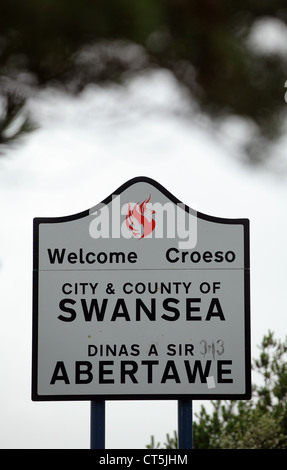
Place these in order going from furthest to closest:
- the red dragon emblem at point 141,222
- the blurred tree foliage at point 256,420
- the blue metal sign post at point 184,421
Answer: the blurred tree foliage at point 256,420 → the red dragon emblem at point 141,222 → the blue metal sign post at point 184,421

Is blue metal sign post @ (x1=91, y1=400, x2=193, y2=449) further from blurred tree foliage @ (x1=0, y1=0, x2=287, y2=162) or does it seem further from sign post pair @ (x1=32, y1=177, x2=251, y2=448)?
blurred tree foliage @ (x1=0, y1=0, x2=287, y2=162)

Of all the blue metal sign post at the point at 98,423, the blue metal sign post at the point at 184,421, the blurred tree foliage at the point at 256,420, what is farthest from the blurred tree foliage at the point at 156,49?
the blurred tree foliage at the point at 256,420

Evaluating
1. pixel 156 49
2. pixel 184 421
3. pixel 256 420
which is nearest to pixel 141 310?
pixel 184 421

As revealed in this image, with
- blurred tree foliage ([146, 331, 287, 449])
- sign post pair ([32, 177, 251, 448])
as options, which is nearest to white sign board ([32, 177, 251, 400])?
sign post pair ([32, 177, 251, 448])

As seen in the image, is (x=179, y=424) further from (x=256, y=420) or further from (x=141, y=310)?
(x=256, y=420)

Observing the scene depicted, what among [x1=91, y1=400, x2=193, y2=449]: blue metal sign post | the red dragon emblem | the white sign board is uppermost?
the red dragon emblem

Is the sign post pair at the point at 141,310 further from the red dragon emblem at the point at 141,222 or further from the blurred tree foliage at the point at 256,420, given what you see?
the blurred tree foliage at the point at 256,420

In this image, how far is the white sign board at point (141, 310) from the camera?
3975 millimetres

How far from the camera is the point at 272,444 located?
1179 cm

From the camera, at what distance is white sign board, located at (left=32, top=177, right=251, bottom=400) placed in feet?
13.0

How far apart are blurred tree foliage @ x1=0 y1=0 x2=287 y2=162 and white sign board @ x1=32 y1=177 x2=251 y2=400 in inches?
71.8

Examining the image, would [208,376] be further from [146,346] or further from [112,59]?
[112,59]

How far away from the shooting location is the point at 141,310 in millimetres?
4004
